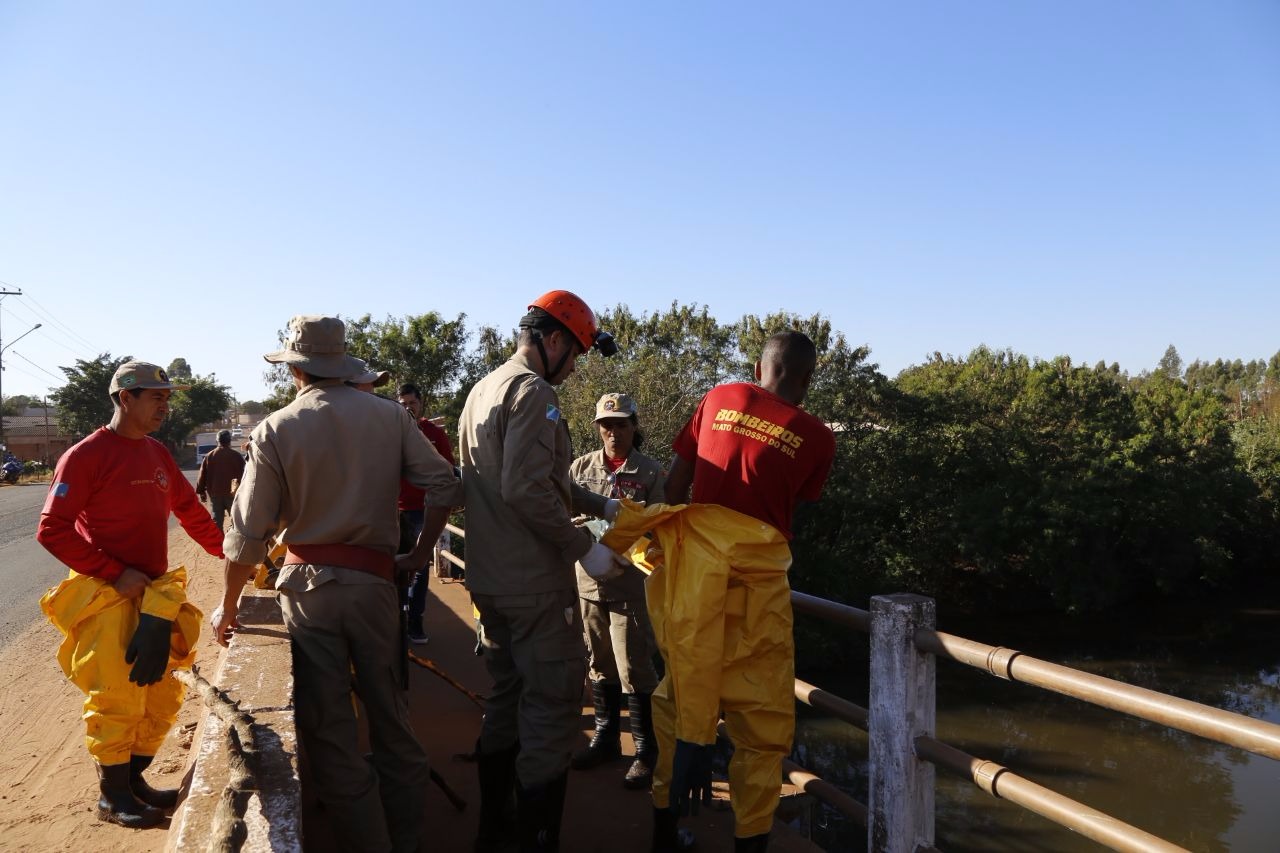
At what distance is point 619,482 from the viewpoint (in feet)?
15.9

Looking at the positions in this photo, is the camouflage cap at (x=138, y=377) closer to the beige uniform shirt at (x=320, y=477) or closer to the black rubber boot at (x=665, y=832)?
the beige uniform shirt at (x=320, y=477)

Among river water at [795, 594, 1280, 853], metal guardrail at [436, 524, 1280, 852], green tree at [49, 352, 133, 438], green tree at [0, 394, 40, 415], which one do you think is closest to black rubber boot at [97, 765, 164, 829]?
metal guardrail at [436, 524, 1280, 852]

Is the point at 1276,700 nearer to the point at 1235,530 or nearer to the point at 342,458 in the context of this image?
the point at 1235,530

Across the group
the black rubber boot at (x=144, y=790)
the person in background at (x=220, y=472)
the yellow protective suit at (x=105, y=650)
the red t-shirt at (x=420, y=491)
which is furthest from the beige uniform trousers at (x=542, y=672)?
the person in background at (x=220, y=472)

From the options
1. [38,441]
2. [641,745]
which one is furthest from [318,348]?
[38,441]

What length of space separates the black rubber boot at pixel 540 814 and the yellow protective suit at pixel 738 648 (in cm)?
56

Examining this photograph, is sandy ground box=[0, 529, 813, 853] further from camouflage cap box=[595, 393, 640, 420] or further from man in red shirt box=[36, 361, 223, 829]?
camouflage cap box=[595, 393, 640, 420]

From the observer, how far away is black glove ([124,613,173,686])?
153 inches

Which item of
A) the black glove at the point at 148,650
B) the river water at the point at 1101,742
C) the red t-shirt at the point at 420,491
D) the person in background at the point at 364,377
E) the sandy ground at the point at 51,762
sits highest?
the person in background at the point at 364,377

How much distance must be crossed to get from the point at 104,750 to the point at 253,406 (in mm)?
126260

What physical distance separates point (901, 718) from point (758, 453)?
0.97 m

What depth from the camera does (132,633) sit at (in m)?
4.02

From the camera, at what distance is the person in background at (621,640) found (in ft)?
14.0

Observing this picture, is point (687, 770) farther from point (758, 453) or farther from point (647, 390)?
point (647, 390)
